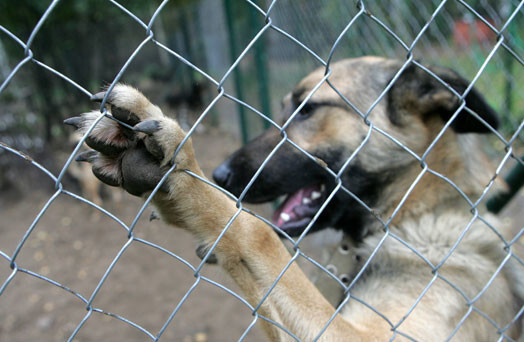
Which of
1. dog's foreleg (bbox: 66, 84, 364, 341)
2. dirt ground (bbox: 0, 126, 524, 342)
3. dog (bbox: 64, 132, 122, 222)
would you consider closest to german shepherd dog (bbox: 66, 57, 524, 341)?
dog's foreleg (bbox: 66, 84, 364, 341)

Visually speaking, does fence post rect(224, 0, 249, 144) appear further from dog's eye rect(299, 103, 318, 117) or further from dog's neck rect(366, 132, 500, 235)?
dog's neck rect(366, 132, 500, 235)

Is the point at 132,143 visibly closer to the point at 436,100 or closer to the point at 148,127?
the point at 148,127

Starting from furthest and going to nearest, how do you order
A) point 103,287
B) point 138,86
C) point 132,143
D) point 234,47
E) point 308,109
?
point 138,86, point 234,47, point 103,287, point 308,109, point 132,143

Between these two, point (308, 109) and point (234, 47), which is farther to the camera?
point (234, 47)

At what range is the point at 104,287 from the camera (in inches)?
156

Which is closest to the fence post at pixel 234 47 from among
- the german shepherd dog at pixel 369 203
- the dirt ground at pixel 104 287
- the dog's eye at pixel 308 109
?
the dirt ground at pixel 104 287

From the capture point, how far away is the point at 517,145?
4.30m

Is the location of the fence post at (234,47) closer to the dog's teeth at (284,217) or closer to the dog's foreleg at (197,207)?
the dog's teeth at (284,217)

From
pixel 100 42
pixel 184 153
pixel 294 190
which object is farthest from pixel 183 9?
pixel 184 153

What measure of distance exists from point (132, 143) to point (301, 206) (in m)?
1.27

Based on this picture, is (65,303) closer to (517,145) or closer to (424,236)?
(424,236)

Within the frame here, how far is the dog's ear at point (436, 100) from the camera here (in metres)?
1.88

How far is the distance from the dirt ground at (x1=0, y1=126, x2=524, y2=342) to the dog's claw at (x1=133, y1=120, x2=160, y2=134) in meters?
1.68

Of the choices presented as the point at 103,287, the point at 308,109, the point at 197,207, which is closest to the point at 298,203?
the point at 308,109
